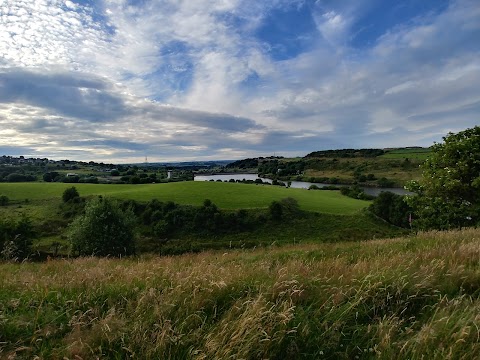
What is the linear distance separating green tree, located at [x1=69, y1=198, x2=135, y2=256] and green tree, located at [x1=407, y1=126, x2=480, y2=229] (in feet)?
101

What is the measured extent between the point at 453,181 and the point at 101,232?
34.7 metres

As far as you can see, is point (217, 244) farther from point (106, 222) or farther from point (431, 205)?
point (431, 205)

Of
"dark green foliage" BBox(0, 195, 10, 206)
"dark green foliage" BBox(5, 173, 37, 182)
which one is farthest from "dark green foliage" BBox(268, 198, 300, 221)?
"dark green foliage" BBox(5, 173, 37, 182)

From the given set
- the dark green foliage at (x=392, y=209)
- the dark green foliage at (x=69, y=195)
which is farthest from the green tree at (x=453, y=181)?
the dark green foliage at (x=69, y=195)

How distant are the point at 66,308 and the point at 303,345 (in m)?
2.92

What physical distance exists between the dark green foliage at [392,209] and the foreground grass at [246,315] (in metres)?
69.9

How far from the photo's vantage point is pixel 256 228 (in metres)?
63.0

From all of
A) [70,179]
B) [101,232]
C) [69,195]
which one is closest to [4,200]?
[69,195]

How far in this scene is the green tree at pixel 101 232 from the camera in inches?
1409

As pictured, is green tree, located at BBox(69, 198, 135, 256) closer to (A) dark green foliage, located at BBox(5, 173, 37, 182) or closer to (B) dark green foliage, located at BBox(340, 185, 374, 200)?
(B) dark green foliage, located at BBox(340, 185, 374, 200)

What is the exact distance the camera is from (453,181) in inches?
803

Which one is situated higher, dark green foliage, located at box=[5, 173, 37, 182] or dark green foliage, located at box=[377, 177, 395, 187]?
dark green foliage, located at box=[5, 173, 37, 182]

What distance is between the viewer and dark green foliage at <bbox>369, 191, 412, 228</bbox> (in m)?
67.4

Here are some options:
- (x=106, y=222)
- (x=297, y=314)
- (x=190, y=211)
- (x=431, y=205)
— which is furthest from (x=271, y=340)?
(x=190, y=211)
